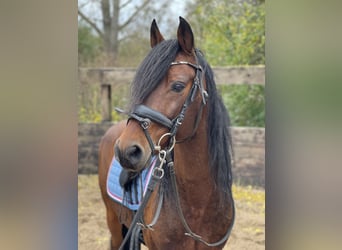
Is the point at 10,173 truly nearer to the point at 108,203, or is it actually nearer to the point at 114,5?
the point at 108,203

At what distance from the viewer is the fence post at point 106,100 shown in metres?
4.42

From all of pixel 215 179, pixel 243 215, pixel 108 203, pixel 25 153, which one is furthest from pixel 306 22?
pixel 243 215

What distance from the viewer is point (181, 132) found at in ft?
4.06

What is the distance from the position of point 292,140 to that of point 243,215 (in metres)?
2.83

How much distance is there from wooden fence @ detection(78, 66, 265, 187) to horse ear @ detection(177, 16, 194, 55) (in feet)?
7.49

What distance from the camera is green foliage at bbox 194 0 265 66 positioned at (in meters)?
4.25

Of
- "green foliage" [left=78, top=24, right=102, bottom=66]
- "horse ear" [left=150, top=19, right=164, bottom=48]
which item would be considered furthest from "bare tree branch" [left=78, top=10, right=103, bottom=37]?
"horse ear" [left=150, top=19, right=164, bottom=48]

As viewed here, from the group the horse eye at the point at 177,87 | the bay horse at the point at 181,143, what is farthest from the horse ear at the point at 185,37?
the horse eye at the point at 177,87

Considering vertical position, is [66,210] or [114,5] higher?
[114,5]

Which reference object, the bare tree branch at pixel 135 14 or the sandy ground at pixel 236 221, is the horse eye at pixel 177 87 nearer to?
the sandy ground at pixel 236 221

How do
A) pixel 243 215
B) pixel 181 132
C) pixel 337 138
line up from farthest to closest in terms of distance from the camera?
pixel 243 215, pixel 181 132, pixel 337 138

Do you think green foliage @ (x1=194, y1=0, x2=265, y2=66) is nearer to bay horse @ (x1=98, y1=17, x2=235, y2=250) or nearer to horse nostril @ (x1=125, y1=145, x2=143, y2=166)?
bay horse @ (x1=98, y1=17, x2=235, y2=250)

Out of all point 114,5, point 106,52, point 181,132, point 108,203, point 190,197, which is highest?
point 114,5

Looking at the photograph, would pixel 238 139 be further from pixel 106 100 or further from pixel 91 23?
pixel 91 23
